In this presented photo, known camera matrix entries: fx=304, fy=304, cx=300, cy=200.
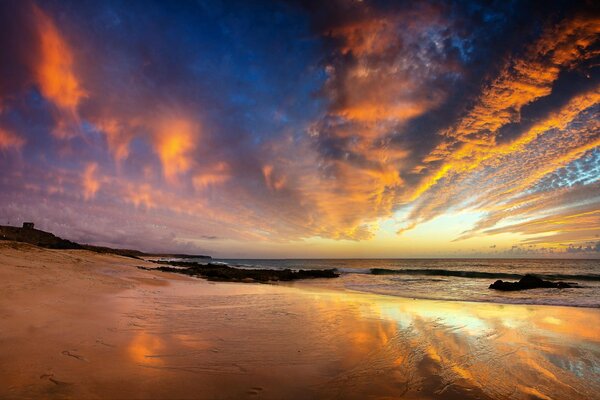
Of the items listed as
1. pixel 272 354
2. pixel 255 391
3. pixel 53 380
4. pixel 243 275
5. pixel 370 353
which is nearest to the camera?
pixel 53 380

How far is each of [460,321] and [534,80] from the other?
10.2 m

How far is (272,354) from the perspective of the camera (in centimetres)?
536

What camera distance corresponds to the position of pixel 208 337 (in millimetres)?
6238

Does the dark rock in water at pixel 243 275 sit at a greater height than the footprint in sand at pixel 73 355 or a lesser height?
lesser

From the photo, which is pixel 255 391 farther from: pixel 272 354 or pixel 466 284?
pixel 466 284

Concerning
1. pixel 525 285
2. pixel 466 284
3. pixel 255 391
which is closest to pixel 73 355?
pixel 255 391

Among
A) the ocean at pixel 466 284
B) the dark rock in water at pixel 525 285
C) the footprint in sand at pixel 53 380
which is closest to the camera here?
the footprint in sand at pixel 53 380

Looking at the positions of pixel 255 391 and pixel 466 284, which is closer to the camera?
pixel 255 391

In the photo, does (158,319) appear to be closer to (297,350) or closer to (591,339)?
(297,350)

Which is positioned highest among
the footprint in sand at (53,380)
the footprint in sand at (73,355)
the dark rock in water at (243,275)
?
the footprint in sand at (53,380)

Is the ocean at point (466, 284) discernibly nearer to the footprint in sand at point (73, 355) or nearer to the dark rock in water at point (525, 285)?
the dark rock in water at point (525, 285)

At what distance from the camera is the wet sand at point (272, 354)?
385 centimetres

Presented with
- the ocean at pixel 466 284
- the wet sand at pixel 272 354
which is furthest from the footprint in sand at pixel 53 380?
the ocean at pixel 466 284

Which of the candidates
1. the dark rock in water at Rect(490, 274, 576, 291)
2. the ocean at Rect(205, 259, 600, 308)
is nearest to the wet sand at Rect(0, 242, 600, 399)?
the ocean at Rect(205, 259, 600, 308)
